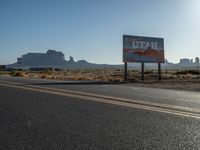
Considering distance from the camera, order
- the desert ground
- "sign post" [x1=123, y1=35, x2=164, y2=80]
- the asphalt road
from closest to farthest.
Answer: the asphalt road, the desert ground, "sign post" [x1=123, y1=35, x2=164, y2=80]

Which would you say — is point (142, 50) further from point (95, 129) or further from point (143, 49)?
point (95, 129)

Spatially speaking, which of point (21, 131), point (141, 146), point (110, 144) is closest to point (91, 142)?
point (110, 144)

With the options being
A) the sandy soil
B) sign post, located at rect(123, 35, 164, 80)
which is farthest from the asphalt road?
sign post, located at rect(123, 35, 164, 80)

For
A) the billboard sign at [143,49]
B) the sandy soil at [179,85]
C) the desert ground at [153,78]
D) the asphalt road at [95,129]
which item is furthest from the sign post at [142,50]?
the asphalt road at [95,129]

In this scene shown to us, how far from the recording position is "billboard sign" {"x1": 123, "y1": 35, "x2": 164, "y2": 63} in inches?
1521

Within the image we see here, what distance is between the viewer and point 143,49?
39.7 m

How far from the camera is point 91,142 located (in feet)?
22.4

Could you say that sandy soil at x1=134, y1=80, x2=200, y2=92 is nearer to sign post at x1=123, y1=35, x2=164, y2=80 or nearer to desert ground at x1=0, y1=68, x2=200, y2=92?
desert ground at x1=0, y1=68, x2=200, y2=92

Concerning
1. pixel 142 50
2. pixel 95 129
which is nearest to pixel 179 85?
pixel 142 50

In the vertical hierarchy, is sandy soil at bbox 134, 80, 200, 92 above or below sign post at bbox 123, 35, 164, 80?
below

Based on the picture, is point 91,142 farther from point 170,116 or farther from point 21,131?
point 170,116

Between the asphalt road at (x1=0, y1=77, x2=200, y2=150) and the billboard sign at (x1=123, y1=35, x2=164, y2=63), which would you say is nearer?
the asphalt road at (x1=0, y1=77, x2=200, y2=150)

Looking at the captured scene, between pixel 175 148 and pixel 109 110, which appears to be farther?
pixel 109 110

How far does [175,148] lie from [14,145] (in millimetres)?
2705
